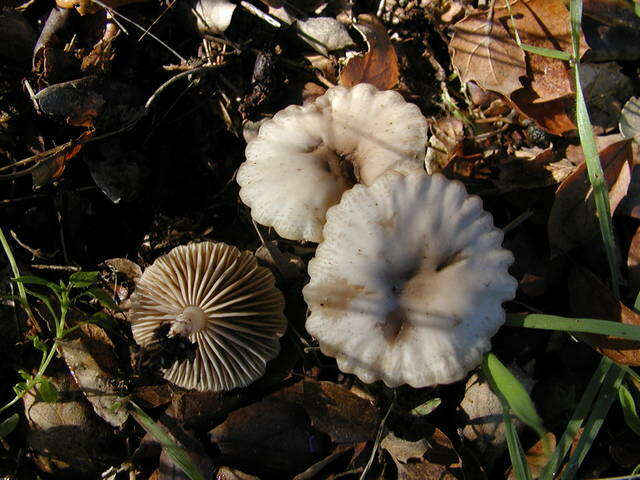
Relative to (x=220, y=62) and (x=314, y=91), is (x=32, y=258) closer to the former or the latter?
(x=220, y=62)

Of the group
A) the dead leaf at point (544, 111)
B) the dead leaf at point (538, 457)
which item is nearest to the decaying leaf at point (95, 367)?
the dead leaf at point (538, 457)

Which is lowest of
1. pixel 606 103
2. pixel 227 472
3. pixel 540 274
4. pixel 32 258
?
pixel 227 472

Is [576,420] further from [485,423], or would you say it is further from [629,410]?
[485,423]

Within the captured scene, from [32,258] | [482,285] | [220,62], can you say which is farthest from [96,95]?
[482,285]

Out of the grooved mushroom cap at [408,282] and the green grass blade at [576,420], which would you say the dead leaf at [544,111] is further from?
the green grass blade at [576,420]

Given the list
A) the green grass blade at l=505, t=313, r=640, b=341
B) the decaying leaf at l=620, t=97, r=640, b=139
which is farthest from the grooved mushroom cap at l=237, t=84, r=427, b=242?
the decaying leaf at l=620, t=97, r=640, b=139

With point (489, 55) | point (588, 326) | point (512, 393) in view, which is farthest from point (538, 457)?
point (489, 55)
